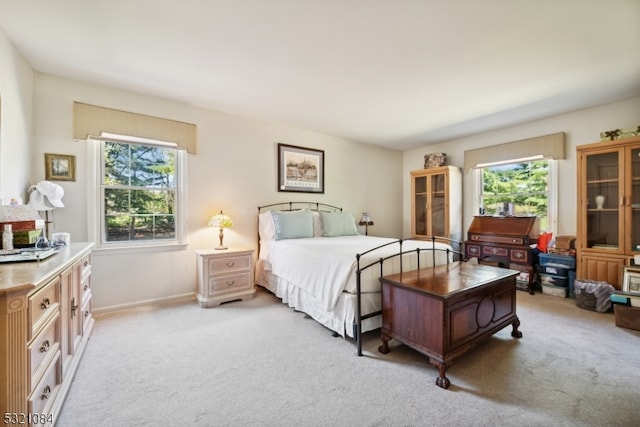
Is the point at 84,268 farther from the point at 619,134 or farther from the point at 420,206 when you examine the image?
the point at 619,134

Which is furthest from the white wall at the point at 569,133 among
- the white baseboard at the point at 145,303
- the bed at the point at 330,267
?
the white baseboard at the point at 145,303

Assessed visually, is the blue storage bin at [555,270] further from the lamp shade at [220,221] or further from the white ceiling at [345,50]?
the lamp shade at [220,221]

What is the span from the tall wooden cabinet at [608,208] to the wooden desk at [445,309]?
69.2 inches

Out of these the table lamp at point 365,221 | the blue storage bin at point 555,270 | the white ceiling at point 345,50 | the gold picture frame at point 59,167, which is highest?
the white ceiling at point 345,50

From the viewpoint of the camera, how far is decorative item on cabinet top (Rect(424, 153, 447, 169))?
500 cm

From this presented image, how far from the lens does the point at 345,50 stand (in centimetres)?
227

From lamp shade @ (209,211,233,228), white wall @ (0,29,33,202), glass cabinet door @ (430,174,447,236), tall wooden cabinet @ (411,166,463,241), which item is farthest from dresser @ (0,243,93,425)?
glass cabinet door @ (430,174,447,236)

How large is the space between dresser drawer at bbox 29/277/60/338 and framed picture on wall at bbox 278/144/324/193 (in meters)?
2.98

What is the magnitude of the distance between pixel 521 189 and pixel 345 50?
373 cm

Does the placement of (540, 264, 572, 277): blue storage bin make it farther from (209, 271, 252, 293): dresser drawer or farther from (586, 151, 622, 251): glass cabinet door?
(209, 271, 252, 293): dresser drawer

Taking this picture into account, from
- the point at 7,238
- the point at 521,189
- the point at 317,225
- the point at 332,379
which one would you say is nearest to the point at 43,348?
the point at 7,238

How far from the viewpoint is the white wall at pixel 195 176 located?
278 cm

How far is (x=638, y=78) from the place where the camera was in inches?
109

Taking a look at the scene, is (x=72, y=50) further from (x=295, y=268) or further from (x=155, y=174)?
(x=295, y=268)
